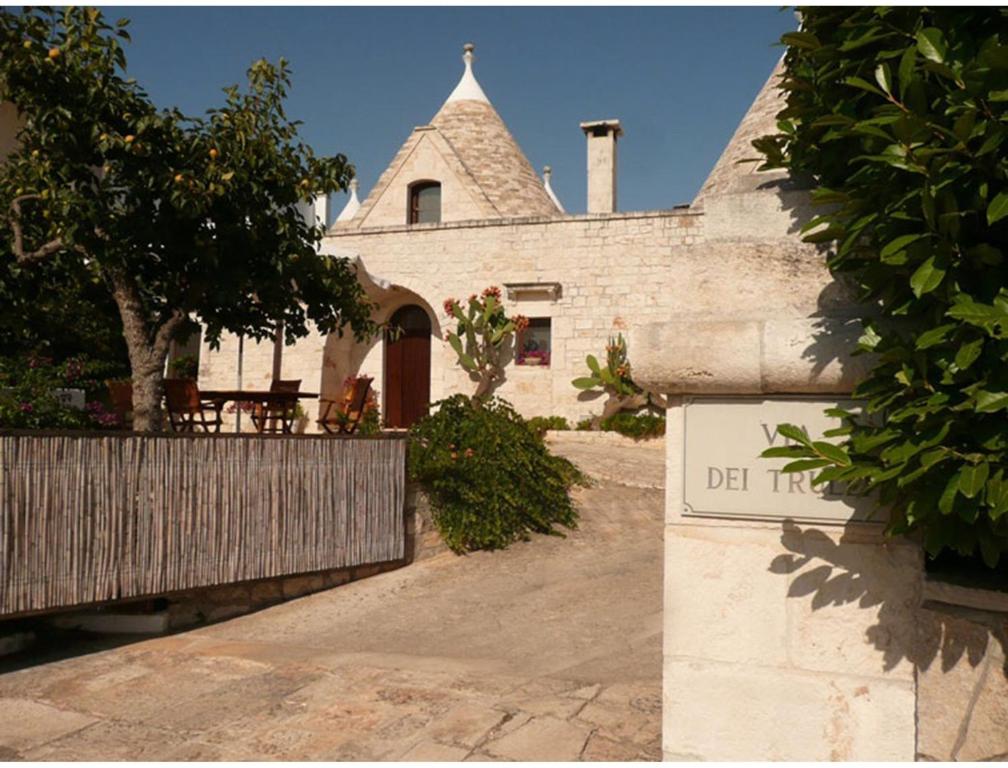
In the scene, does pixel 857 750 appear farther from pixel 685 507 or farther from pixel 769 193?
pixel 769 193

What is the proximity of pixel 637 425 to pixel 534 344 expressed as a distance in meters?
2.89

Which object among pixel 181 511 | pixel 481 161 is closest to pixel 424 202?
pixel 481 161

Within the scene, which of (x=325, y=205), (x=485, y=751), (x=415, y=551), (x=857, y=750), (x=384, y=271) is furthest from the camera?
(x=325, y=205)

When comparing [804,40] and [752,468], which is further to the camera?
[752,468]

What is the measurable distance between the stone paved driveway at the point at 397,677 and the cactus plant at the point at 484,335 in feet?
26.2

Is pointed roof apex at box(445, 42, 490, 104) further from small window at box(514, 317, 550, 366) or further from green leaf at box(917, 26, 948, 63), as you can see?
green leaf at box(917, 26, 948, 63)

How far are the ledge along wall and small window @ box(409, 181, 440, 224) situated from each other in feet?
58.2

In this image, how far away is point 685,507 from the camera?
8.95ft

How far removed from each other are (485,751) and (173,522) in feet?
12.8

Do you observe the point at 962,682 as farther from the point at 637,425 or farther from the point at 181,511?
the point at 637,425

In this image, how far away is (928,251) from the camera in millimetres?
2059

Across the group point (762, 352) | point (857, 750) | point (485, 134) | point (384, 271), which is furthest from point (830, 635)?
point (485, 134)

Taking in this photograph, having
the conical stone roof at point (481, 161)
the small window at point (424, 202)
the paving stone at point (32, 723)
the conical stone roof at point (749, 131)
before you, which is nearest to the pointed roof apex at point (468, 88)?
the conical stone roof at point (481, 161)

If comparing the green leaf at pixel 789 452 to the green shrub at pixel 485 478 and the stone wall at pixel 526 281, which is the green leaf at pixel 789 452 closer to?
the green shrub at pixel 485 478
